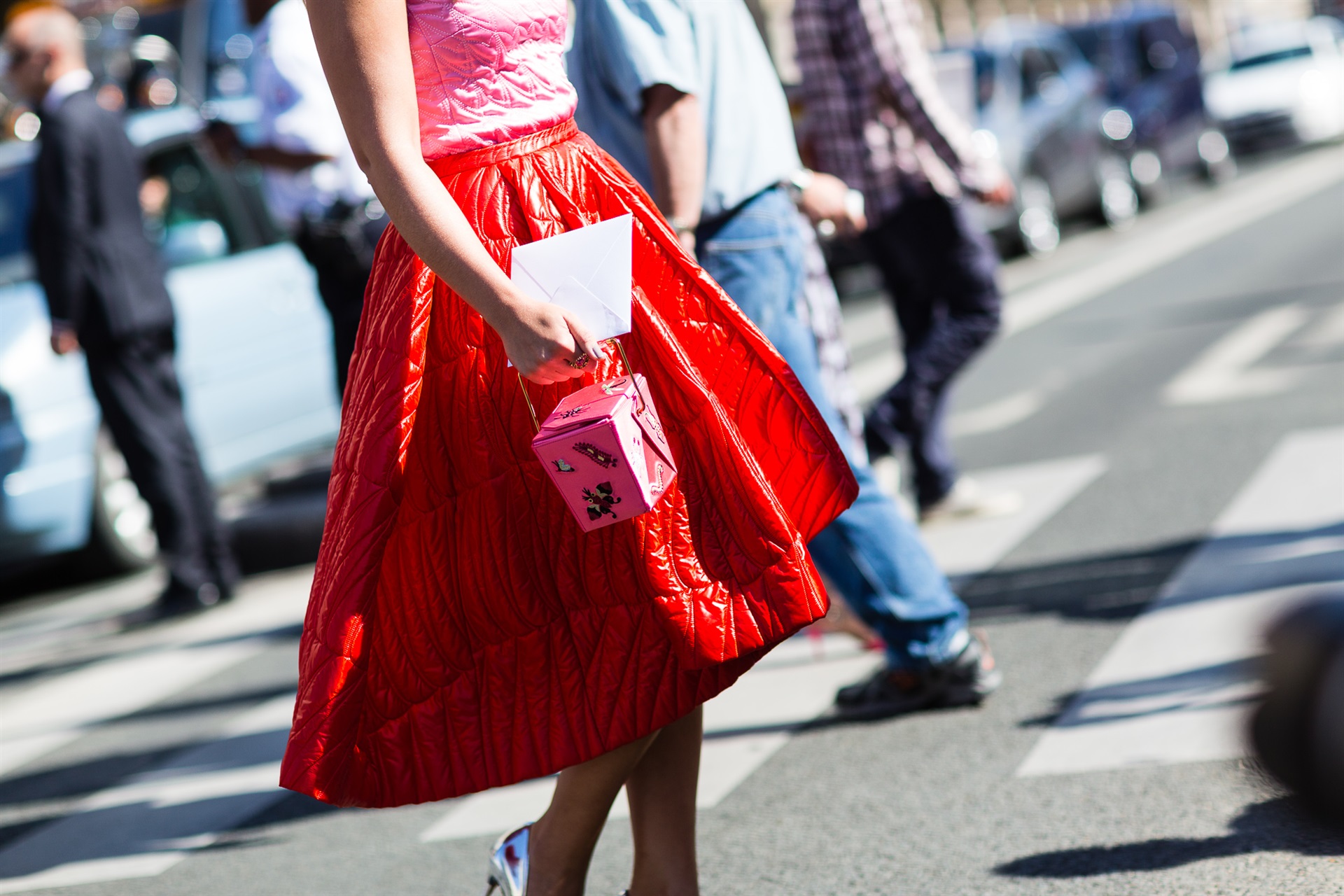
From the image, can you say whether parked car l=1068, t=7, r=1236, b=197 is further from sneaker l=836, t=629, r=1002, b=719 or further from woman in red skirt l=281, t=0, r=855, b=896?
woman in red skirt l=281, t=0, r=855, b=896

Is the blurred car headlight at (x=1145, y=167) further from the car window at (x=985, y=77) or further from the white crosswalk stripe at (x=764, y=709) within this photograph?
the white crosswalk stripe at (x=764, y=709)

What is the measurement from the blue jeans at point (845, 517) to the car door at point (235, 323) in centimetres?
417

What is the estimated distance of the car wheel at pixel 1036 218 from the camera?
14.5 meters

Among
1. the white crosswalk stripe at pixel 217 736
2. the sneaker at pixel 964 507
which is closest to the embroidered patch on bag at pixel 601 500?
the white crosswalk stripe at pixel 217 736

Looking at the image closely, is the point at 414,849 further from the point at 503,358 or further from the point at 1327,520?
the point at 1327,520

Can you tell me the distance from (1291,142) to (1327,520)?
69.9 ft

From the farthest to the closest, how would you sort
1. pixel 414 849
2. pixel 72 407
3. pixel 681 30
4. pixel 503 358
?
pixel 72 407 → pixel 414 849 → pixel 681 30 → pixel 503 358

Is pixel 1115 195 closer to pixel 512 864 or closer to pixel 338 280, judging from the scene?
pixel 338 280

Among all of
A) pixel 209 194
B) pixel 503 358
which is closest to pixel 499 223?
pixel 503 358

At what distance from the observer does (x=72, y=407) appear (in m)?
6.86

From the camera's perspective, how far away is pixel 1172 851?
9.00ft

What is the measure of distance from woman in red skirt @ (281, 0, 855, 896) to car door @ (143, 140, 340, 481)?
203 inches

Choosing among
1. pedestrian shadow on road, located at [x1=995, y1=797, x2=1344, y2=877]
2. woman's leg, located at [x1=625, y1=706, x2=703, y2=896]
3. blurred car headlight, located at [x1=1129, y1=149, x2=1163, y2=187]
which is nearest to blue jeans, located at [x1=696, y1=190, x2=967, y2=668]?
pedestrian shadow on road, located at [x1=995, y1=797, x2=1344, y2=877]

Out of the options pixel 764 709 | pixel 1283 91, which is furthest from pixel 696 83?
pixel 1283 91
